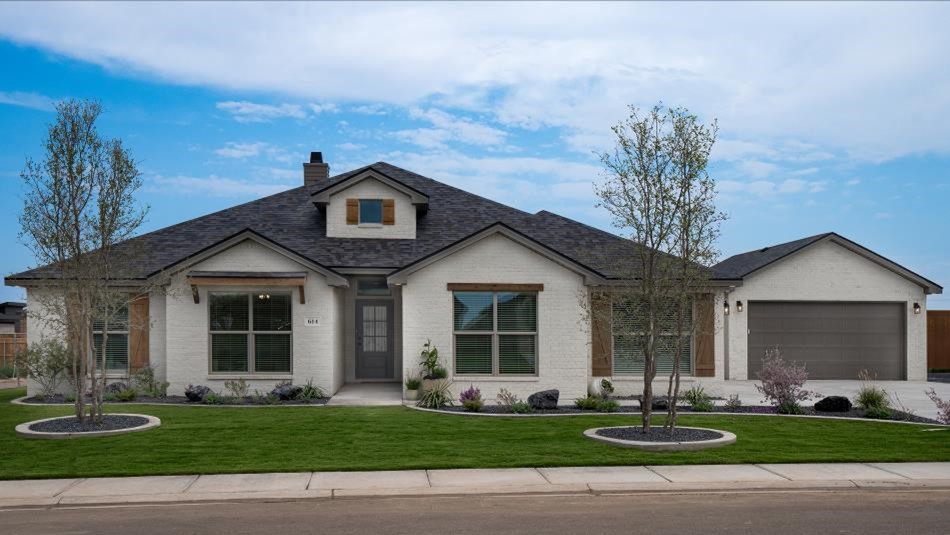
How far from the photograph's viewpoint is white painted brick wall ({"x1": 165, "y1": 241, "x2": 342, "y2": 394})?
1847cm

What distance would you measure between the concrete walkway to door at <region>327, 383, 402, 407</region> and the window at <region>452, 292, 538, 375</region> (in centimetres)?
182

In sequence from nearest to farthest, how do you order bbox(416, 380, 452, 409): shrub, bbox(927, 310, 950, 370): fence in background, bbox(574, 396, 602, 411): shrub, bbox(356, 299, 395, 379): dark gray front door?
1. bbox(574, 396, 602, 411): shrub
2. bbox(416, 380, 452, 409): shrub
3. bbox(356, 299, 395, 379): dark gray front door
4. bbox(927, 310, 950, 370): fence in background

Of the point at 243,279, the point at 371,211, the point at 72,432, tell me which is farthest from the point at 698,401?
the point at 72,432

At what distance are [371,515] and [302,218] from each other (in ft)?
55.3

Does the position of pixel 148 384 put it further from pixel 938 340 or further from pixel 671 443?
pixel 938 340

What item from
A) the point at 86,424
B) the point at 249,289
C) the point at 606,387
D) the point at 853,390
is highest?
the point at 249,289

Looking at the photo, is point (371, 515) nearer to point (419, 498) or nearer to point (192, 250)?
point (419, 498)

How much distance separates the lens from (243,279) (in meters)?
18.1

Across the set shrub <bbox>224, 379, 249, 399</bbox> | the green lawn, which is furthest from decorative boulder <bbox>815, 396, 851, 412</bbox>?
shrub <bbox>224, 379, 249, 399</bbox>

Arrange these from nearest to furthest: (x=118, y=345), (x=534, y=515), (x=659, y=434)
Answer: (x=534, y=515), (x=659, y=434), (x=118, y=345)

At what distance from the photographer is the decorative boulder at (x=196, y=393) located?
17398mm

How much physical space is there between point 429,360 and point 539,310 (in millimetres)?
2757

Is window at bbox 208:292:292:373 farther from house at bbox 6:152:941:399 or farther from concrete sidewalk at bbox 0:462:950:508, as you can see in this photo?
concrete sidewalk at bbox 0:462:950:508

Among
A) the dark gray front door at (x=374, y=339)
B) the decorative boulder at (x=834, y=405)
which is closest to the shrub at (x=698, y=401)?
the decorative boulder at (x=834, y=405)
